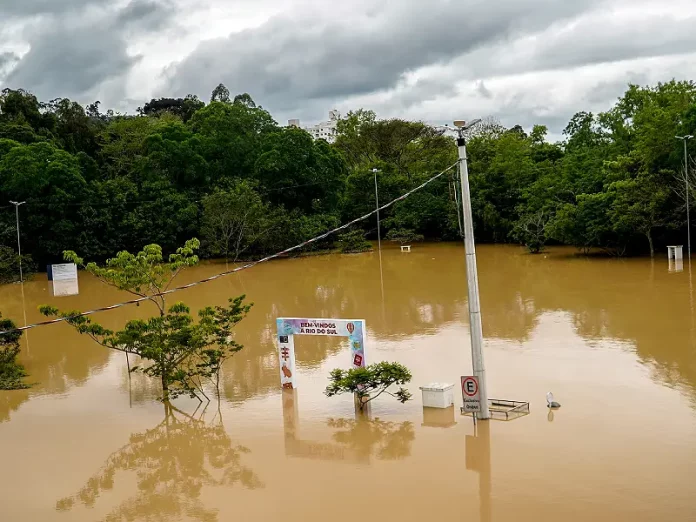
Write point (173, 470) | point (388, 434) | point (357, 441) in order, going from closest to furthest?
point (173, 470)
point (357, 441)
point (388, 434)

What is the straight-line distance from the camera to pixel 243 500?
9359 mm

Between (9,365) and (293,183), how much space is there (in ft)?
97.8

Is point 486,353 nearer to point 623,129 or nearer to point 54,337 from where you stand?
point 54,337

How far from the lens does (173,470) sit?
35.0ft

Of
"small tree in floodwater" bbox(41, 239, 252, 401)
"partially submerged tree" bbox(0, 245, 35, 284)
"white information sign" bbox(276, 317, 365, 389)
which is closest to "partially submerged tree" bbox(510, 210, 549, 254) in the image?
"partially submerged tree" bbox(0, 245, 35, 284)

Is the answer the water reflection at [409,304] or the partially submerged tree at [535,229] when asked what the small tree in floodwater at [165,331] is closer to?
the water reflection at [409,304]

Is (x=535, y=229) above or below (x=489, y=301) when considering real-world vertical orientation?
above

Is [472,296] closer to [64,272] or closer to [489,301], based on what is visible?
[489,301]

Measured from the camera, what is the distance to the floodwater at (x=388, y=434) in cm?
905

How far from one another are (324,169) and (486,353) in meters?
31.4

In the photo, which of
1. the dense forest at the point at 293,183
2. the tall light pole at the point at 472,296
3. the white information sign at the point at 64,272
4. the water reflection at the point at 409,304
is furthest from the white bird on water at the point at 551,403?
the white information sign at the point at 64,272

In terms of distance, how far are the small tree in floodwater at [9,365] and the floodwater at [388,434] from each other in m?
0.39

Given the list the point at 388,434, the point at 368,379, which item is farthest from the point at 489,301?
the point at 388,434

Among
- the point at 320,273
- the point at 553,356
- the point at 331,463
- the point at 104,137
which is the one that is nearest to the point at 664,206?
the point at 320,273
